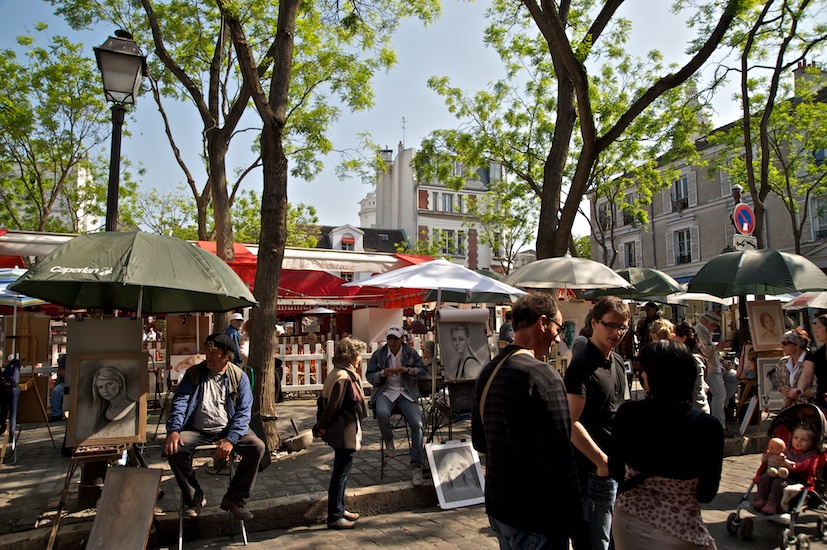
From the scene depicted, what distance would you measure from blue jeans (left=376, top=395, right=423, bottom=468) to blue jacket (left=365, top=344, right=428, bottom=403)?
0.14 metres

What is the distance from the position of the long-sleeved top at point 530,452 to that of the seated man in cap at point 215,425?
2895 mm

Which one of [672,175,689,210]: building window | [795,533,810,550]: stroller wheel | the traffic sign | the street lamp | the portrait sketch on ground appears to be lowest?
[795,533,810,550]: stroller wheel

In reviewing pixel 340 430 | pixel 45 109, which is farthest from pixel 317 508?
pixel 45 109

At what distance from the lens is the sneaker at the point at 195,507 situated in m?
4.87

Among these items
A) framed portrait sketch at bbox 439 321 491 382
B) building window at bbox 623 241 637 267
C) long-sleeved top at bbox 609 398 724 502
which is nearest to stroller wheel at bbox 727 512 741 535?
framed portrait sketch at bbox 439 321 491 382

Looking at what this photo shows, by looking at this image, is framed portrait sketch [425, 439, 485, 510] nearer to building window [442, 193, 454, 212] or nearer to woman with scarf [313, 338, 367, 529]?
woman with scarf [313, 338, 367, 529]

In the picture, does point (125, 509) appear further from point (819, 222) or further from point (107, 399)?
point (819, 222)

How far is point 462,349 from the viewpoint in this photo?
6766 mm

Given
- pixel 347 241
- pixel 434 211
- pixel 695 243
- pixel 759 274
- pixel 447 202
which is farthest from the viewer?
pixel 447 202

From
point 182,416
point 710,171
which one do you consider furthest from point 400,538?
point 710,171

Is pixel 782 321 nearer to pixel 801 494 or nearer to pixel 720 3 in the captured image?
pixel 801 494

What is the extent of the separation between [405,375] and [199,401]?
2436 mm

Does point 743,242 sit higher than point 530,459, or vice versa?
point 743,242

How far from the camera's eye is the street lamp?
20.7 feet
